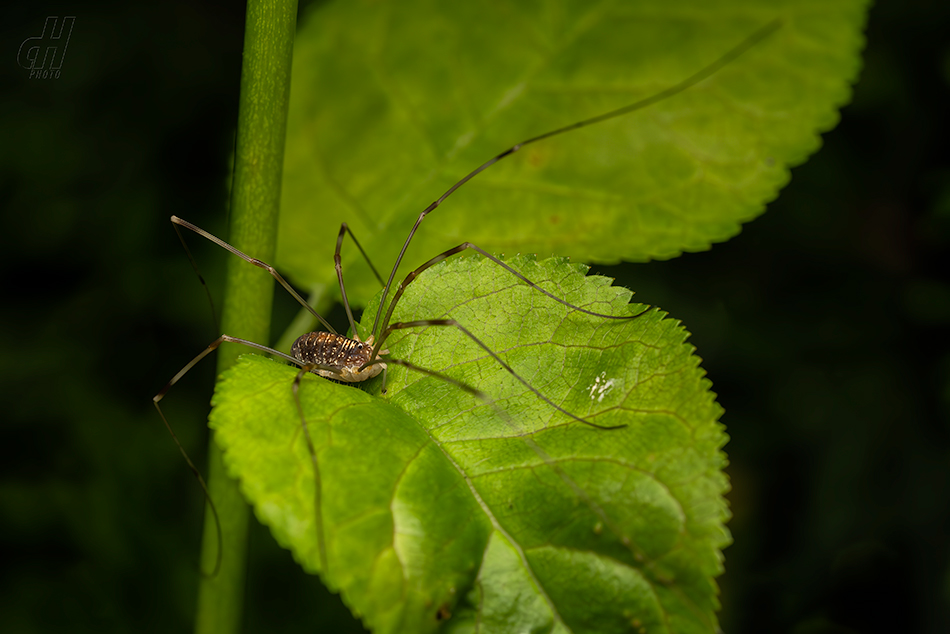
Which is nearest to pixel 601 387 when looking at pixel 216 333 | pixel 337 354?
pixel 337 354

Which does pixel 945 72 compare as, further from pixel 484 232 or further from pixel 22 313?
pixel 22 313

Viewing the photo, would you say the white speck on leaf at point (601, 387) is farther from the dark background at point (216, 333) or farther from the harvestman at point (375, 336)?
the dark background at point (216, 333)

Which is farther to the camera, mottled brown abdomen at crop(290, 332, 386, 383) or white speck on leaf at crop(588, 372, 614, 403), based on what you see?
mottled brown abdomen at crop(290, 332, 386, 383)

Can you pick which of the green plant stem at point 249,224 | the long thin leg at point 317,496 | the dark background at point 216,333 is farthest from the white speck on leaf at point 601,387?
the dark background at point 216,333

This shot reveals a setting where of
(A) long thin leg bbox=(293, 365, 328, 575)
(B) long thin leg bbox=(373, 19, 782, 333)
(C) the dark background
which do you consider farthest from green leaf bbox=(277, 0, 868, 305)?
(C) the dark background

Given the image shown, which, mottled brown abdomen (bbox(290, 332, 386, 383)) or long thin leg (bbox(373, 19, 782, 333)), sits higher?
long thin leg (bbox(373, 19, 782, 333))

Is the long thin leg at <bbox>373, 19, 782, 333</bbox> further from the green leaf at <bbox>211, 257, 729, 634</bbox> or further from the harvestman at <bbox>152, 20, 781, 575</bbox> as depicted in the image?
the green leaf at <bbox>211, 257, 729, 634</bbox>

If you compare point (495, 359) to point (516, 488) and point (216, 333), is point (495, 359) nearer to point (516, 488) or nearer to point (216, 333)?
point (516, 488)
